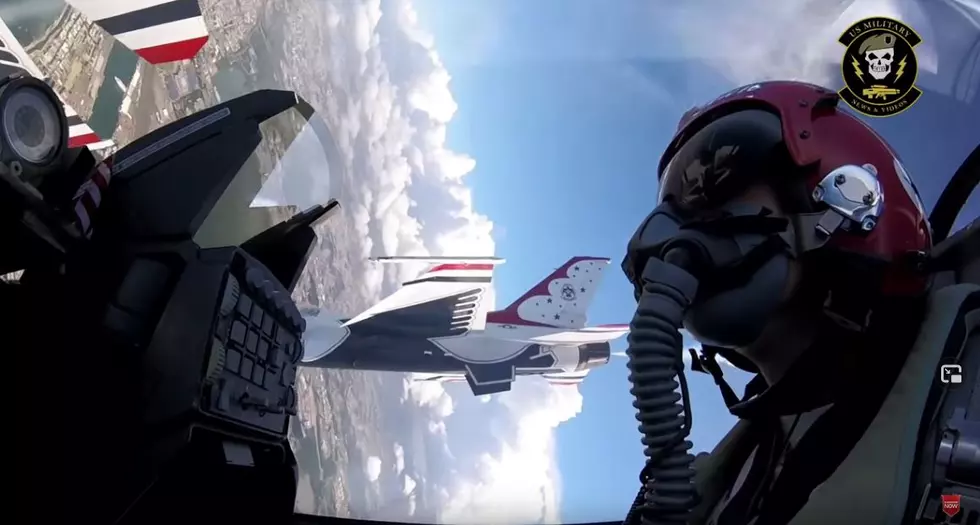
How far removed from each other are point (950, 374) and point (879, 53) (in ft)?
7.58

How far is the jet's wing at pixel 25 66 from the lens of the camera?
2229mm

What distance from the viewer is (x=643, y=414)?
2.18 ft

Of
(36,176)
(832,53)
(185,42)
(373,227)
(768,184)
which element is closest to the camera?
(36,176)

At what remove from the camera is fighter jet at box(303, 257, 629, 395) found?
380cm

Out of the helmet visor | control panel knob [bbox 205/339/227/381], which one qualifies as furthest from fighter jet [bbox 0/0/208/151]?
the helmet visor

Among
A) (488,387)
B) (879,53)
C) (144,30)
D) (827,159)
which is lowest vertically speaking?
(827,159)

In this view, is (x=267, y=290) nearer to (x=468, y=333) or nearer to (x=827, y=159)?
(x=827, y=159)

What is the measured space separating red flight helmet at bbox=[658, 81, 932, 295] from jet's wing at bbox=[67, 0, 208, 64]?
2.67 metres

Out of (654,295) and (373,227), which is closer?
(654,295)

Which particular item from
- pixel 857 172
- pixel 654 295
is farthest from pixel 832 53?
pixel 654 295

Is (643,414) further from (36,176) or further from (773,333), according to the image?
(36,176)

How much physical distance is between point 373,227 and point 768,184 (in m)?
3.07

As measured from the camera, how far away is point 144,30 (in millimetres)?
2818

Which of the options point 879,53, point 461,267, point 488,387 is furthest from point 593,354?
point 879,53
